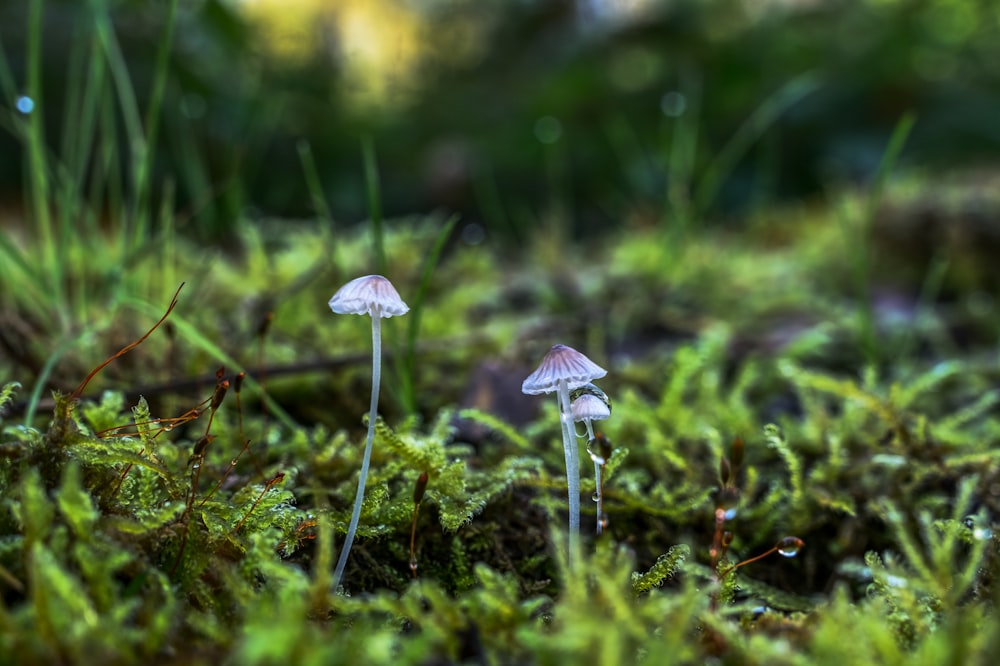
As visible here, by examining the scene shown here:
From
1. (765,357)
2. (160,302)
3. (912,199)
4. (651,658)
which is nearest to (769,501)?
(651,658)

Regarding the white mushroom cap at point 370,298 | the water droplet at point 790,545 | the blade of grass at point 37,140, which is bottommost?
the water droplet at point 790,545

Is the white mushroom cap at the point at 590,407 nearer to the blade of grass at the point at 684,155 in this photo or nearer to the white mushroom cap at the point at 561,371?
the white mushroom cap at the point at 561,371

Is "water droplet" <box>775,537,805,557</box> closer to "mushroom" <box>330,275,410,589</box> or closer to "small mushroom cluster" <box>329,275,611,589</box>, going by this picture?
"small mushroom cluster" <box>329,275,611,589</box>

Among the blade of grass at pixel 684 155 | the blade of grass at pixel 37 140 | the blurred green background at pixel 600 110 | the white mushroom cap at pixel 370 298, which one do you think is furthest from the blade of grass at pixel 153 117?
the blurred green background at pixel 600 110

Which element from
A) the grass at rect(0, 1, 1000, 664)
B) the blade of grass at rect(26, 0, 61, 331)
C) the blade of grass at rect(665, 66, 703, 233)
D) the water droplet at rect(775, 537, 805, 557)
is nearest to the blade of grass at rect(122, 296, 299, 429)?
the grass at rect(0, 1, 1000, 664)

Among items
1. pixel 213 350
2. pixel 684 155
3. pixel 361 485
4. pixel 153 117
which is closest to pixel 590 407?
pixel 361 485

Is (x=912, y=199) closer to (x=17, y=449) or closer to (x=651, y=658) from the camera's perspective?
(x=651, y=658)
